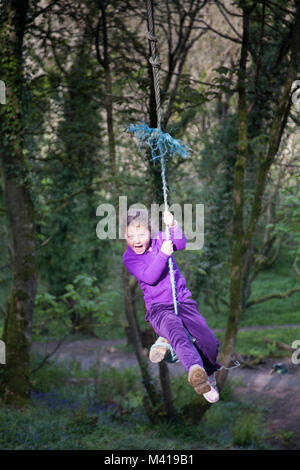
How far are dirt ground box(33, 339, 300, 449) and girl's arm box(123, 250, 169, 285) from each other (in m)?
5.54

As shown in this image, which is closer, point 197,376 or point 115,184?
point 197,376

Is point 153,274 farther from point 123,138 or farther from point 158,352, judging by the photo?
point 123,138

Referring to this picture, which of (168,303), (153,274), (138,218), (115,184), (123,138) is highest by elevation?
(123,138)

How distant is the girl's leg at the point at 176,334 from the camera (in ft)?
8.98

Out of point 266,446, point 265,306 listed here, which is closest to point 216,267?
point 266,446

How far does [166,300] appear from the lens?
10.1 feet

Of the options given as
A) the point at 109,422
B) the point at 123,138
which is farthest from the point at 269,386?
the point at 123,138

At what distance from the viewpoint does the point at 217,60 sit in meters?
10.9

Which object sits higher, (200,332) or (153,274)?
(153,274)

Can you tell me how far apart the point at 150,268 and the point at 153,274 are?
0.04 metres

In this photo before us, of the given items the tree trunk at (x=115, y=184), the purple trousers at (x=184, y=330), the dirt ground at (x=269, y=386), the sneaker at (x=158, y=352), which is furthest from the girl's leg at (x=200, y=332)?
the dirt ground at (x=269, y=386)

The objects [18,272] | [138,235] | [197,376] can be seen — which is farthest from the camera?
[18,272]

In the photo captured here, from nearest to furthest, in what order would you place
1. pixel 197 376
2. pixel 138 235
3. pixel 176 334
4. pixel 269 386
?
pixel 197 376 < pixel 176 334 < pixel 138 235 < pixel 269 386

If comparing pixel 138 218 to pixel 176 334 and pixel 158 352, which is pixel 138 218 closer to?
pixel 176 334
